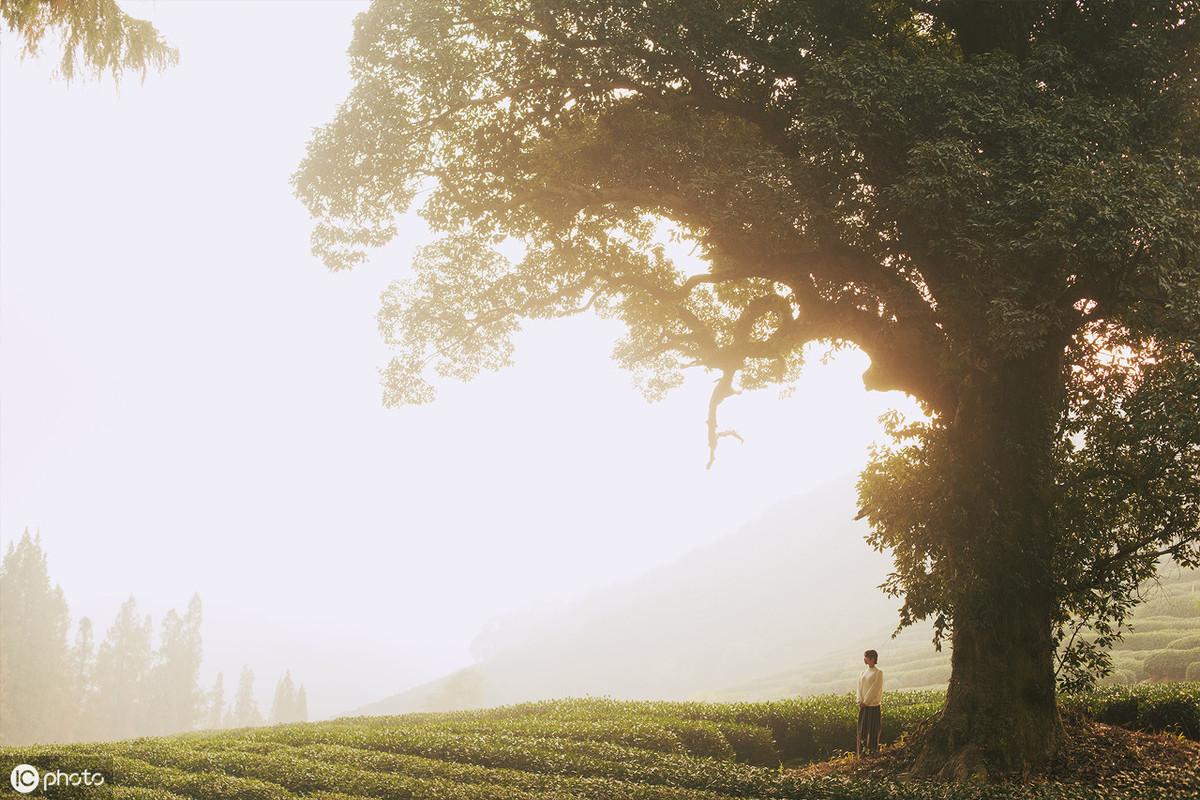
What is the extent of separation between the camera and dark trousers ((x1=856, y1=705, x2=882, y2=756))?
48.7 ft

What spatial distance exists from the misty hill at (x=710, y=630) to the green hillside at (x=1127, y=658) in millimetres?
24494

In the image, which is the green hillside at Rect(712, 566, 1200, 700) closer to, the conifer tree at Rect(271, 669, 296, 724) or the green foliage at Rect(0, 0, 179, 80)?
the green foliage at Rect(0, 0, 179, 80)

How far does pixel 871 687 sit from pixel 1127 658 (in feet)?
105

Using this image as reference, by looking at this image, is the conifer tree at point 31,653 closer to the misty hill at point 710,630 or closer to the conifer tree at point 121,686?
the conifer tree at point 121,686

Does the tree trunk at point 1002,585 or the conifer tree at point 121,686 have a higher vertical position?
the tree trunk at point 1002,585

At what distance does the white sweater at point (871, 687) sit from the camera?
14.6 metres

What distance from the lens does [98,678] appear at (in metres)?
87.7

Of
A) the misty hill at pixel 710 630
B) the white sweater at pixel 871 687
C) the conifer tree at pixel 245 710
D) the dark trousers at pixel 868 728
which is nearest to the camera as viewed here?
the white sweater at pixel 871 687

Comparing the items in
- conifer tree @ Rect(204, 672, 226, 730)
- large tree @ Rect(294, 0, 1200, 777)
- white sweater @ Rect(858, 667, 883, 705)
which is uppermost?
large tree @ Rect(294, 0, 1200, 777)

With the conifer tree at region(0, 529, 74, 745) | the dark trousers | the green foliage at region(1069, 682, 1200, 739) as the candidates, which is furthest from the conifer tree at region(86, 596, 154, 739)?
the green foliage at region(1069, 682, 1200, 739)

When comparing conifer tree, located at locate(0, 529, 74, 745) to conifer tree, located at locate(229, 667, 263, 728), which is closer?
conifer tree, located at locate(0, 529, 74, 745)

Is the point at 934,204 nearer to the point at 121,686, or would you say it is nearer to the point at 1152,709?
the point at 1152,709

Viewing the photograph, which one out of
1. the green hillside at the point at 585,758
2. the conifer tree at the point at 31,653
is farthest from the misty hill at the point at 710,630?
the green hillside at the point at 585,758

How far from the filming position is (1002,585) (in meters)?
12.8
